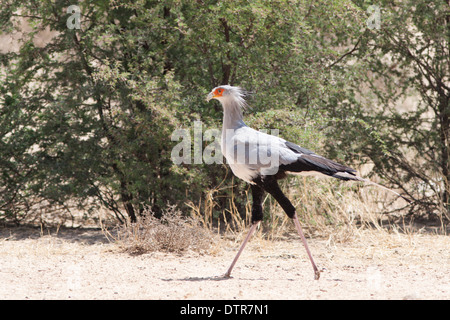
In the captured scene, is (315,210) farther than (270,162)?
Yes

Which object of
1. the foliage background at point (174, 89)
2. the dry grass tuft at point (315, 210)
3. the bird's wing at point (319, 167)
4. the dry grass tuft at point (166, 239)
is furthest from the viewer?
the dry grass tuft at point (315, 210)

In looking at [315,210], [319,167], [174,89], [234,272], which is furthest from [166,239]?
[315,210]

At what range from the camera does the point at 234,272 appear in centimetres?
553

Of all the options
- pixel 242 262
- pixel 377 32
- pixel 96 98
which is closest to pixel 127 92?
pixel 96 98

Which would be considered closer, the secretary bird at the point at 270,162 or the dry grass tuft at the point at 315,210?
the secretary bird at the point at 270,162

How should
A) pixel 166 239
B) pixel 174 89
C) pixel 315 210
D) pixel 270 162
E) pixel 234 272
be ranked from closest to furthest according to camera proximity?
pixel 270 162, pixel 234 272, pixel 166 239, pixel 174 89, pixel 315 210

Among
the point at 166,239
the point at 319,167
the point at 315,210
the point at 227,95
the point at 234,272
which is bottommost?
the point at 234,272

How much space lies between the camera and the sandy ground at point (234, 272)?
4.55 meters

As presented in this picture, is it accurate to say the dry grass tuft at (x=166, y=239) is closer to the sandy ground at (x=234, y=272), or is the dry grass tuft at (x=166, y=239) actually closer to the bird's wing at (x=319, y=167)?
the sandy ground at (x=234, y=272)

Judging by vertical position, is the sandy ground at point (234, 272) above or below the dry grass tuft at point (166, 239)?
below

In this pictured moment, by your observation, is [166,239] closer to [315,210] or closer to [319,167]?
[319,167]

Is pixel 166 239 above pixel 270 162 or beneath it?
beneath

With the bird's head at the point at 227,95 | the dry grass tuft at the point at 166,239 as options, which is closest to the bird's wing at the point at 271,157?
the bird's head at the point at 227,95

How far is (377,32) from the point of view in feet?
27.4
